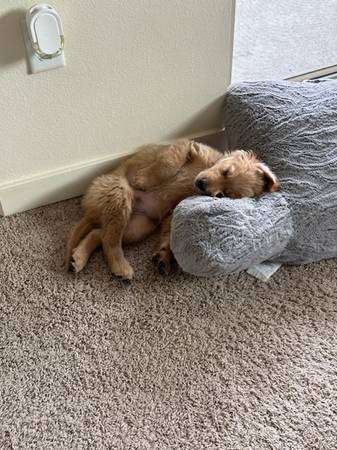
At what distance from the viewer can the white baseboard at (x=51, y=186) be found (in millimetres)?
1697

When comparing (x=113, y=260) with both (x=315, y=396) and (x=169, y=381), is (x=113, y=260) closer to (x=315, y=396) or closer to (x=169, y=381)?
(x=169, y=381)

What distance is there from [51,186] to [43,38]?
49cm

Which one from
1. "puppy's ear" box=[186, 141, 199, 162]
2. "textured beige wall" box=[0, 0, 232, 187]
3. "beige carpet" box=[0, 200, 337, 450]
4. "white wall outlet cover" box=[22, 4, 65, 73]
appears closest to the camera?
"beige carpet" box=[0, 200, 337, 450]

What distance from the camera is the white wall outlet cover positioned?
1.38 meters

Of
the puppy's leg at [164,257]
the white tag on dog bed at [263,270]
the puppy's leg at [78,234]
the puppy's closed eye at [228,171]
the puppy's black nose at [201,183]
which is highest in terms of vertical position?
the puppy's closed eye at [228,171]

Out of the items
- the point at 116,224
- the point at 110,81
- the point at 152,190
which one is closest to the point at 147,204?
the point at 152,190

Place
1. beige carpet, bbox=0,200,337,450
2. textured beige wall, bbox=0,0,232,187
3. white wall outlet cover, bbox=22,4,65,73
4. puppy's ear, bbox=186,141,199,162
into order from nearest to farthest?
beige carpet, bbox=0,200,337,450, white wall outlet cover, bbox=22,4,65,73, textured beige wall, bbox=0,0,232,187, puppy's ear, bbox=186,141,199,162

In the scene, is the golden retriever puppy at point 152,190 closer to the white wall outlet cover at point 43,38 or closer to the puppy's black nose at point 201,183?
the puppy's black nose at point 201,183

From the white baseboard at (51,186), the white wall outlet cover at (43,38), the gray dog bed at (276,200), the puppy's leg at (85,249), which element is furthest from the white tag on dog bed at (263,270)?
the white wall outlet cover at (43,38)

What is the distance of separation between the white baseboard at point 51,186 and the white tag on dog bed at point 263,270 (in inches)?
22.5

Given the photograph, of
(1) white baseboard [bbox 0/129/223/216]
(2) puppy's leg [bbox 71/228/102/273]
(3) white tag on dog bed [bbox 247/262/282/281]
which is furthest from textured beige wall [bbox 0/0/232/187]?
(3) white tag on dog bed [bbox 247/262/282/281]

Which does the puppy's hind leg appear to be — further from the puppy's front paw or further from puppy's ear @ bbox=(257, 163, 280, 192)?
puppy's ear @ bbox=(257, 163, 280, 192)

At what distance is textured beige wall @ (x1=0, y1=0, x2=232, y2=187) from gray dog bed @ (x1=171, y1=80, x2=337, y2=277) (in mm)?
179

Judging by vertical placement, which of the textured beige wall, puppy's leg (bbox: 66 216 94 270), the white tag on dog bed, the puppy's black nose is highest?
the textured beige wall
